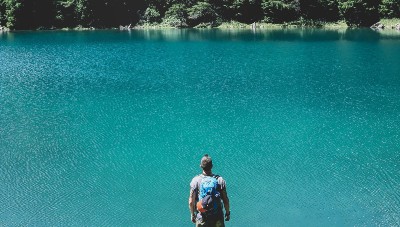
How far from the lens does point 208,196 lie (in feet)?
24.4

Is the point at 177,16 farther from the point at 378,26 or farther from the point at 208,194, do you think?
the point at 208,194

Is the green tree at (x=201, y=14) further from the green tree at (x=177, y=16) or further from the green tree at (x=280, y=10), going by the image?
the green tree at (x=280, y=10)

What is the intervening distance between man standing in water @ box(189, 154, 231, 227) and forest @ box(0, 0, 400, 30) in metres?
66.8

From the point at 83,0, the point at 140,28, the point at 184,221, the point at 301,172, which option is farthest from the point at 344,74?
the point at 83,0

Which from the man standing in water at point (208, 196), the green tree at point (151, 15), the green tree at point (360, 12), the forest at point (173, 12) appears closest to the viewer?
the man standing in water at point (208, 196)

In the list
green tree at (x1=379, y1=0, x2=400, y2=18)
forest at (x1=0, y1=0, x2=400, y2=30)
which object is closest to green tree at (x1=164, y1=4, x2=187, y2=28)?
forest at (x1=0, y1=0, x2=400, y2=30)

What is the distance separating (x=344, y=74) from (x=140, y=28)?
168 feet

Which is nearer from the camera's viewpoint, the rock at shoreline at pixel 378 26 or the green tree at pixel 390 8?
the rock at shoreline at pixel 378 26

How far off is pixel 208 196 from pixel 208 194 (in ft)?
0.12

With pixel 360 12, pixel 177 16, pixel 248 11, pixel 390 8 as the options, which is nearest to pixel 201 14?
pixel 177 16

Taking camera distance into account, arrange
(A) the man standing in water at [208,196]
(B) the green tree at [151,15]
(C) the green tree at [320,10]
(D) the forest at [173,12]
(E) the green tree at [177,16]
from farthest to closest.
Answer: (B) the green tree at [151,15] → (E) the green tree at [177,16] → (D) the forest at [173,12] → (C) the green tree at [320,10] → (A) the man standing in water at [208,196]

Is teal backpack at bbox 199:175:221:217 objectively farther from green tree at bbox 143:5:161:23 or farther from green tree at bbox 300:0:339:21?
green tree at bbox 143:5:161:23

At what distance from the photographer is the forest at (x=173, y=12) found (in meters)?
72.1

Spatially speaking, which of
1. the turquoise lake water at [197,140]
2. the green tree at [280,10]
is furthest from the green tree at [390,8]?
the turquoise lake water at [197,140]
